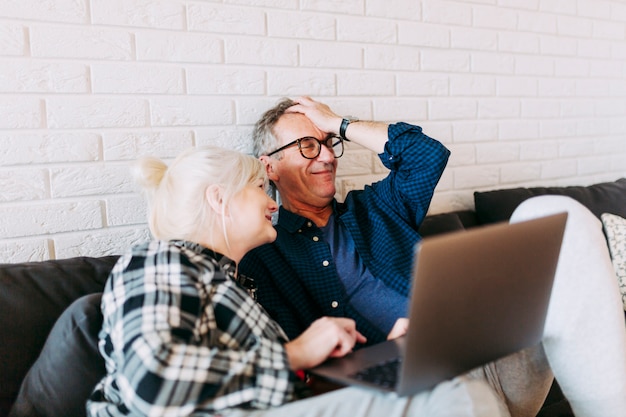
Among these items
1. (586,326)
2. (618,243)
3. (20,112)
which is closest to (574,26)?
(618,243)

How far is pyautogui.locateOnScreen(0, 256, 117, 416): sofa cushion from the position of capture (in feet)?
3.90

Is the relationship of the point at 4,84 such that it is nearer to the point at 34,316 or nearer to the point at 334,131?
the point at 34,316

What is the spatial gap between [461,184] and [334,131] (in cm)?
75

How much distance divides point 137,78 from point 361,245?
793 millimetres

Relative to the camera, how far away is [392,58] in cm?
202

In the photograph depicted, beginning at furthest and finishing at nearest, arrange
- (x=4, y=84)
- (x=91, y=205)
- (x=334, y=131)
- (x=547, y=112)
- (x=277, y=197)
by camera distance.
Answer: (x=547, y=112)
(x=277, y=197)
(x=334, y=131)
(x=91, y=205)
(x=4, y=84)

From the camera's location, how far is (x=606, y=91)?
8.63ft

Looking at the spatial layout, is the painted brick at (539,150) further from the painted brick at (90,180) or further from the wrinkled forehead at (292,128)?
the painted brick at (90,180)

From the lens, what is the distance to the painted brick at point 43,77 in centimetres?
141

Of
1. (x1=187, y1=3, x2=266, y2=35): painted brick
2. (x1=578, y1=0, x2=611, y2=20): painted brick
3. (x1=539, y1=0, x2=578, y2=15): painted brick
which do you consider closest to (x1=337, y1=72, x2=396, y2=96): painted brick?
(x1=187, y1=3, x2=266, y2=35): painted brick

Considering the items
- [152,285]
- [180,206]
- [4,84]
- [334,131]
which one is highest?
[4,84]

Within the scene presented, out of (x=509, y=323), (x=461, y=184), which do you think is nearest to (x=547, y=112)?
(x=461, y=184)

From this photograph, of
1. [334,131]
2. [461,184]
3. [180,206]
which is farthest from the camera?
[461,184]

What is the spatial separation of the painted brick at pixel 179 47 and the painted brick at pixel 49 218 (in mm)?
440
